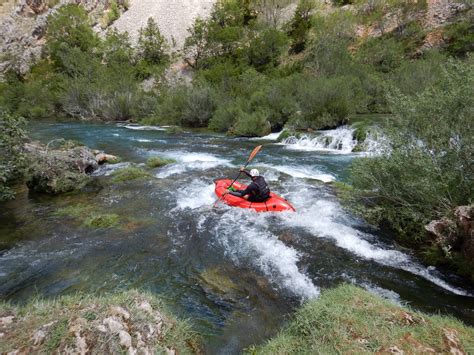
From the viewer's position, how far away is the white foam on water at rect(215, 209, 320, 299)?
15.1 feet

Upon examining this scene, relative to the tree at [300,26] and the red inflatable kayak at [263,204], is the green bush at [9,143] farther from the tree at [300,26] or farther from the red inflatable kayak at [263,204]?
the tree at [300,26]

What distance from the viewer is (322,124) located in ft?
Answer: 52.5

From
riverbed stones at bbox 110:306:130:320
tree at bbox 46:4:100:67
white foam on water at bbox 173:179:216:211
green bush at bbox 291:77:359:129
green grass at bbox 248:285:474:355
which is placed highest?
tree at bbox 46:4:100:67

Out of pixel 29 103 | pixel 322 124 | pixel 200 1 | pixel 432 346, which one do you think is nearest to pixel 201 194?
pixel 432 346

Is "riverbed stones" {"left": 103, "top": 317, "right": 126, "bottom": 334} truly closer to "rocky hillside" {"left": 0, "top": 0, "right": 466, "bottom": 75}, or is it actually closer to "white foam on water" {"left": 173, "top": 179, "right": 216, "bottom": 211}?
"white foam on water" {"left": 173, "top": 179, "right": 216, "bottom": 211}

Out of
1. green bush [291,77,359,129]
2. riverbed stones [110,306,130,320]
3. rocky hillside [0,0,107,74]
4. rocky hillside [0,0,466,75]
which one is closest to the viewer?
riverbed stones [110,306,130,320]

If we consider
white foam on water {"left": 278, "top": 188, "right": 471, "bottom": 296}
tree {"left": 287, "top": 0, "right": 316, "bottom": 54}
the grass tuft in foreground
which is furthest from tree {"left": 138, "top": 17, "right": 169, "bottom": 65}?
the grass tuft in foreground

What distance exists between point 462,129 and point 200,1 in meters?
55.7

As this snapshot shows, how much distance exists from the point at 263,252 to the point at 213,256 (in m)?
0.89

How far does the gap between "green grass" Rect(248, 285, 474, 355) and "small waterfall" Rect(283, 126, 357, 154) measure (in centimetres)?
1106

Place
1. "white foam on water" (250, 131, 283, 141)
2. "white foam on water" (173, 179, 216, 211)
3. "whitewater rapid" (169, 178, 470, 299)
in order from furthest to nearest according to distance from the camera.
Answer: "white foam on water" (250, 131, 283, 141) → "white foam on water" (173, 179, 216, 211) → "whitewater rapid" (169, 178, 470, 299)

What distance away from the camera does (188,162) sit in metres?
12.0

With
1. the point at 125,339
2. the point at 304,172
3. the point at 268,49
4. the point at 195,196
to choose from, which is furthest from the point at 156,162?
the point at 268,49

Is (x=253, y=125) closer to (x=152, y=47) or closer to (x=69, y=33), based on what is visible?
(x=152, y=47)
